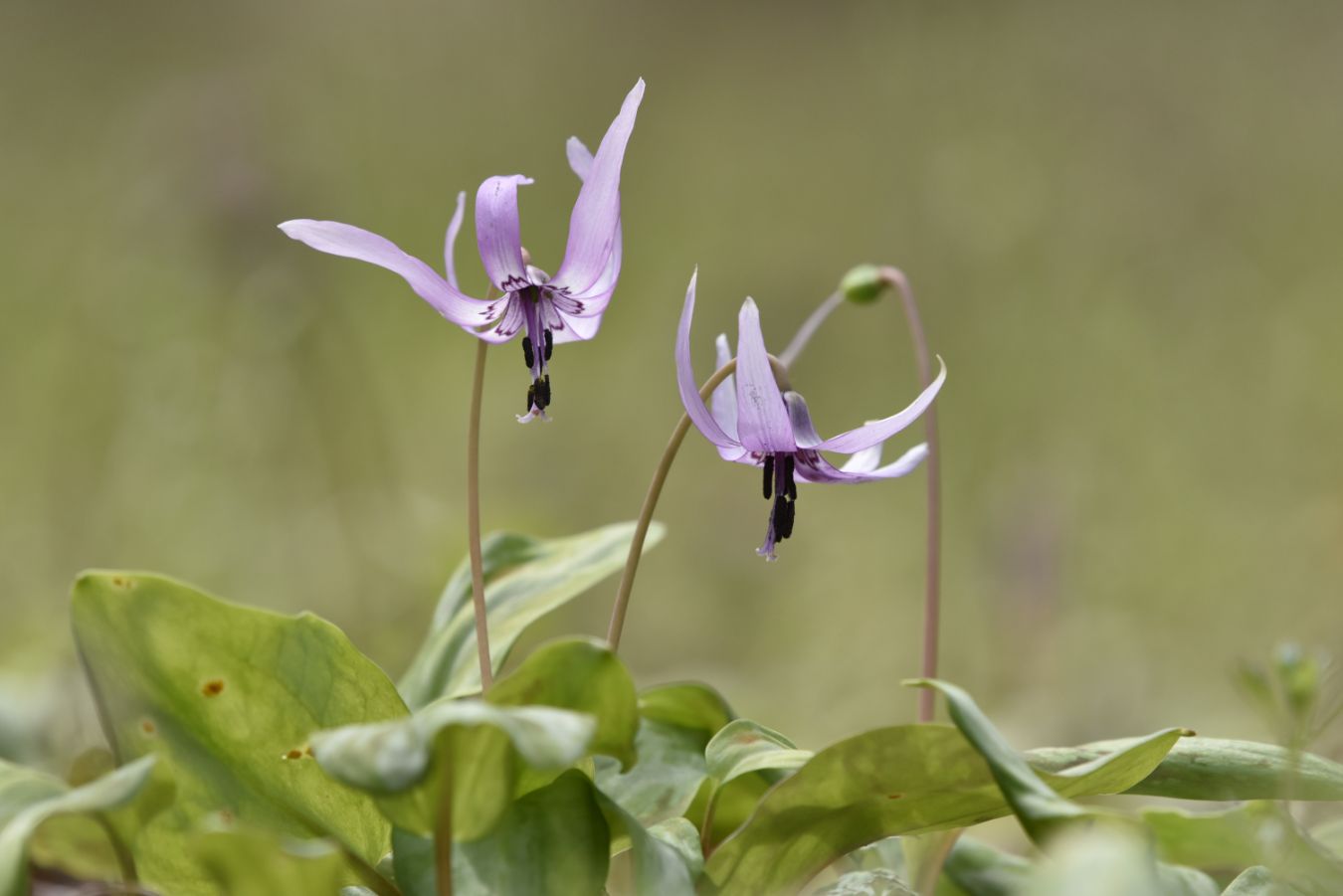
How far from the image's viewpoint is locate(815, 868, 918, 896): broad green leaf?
2.97 ft

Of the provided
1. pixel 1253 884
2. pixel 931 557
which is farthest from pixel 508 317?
pixel 1253 884

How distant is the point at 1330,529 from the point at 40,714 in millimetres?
3231

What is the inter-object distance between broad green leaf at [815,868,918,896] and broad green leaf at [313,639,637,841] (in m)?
0.18

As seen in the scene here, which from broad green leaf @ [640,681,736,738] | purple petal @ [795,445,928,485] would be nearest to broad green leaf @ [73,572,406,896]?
broad green leaf @ [640,681,736,738]

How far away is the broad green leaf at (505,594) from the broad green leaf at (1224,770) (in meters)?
0.45

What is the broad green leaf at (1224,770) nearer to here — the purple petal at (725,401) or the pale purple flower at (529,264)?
the purple petal at (725,401)

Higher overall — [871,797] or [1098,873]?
[1098,873]

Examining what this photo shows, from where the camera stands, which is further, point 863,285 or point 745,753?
point 863,285

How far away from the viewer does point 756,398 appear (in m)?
0.99

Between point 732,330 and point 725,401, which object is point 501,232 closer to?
point 725,401

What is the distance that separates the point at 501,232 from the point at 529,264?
0.06m

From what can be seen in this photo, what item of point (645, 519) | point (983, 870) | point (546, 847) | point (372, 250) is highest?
point (372, 250)

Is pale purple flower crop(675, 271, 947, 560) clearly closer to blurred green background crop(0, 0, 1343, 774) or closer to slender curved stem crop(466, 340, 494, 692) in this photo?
slender curved stem crop(466, 340, 494, 692)

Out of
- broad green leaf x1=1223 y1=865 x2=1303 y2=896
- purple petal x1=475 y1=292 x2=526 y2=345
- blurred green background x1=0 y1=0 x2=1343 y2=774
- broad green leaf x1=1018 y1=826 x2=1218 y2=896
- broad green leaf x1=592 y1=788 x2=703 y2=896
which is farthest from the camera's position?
blurred green background x1=0 y1=0 x2=1343 y2=774
